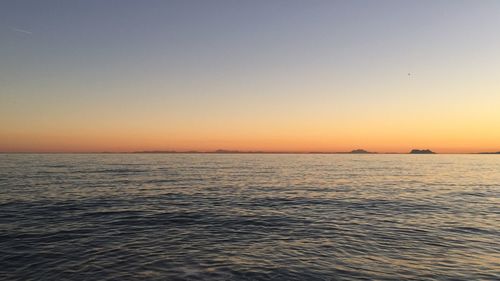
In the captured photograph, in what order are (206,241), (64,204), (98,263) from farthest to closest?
(64,204) → (206,241) → (98,263)

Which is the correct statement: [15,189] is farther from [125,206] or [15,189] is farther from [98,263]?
[98,263]

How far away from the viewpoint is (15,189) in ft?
132

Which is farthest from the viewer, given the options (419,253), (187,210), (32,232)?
(187,210)

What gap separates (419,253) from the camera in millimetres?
16984

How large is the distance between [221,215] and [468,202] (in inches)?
1006

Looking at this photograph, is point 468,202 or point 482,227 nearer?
point 482,227

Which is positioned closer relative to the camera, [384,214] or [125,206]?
A: [384,214]

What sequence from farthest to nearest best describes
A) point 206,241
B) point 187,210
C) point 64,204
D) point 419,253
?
point 64,204, point 187,210, point 206,241, point 419,253

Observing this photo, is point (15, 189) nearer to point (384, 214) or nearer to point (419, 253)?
point (384, 214)

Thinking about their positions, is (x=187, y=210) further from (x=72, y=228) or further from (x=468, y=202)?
(x=468, y=202)

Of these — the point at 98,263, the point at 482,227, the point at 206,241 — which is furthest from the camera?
the point at 482,227

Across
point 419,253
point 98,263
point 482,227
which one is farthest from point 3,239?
point 482,227

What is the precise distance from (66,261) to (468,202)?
3589 cm

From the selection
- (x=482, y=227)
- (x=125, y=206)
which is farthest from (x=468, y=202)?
(x=125, y=206)
